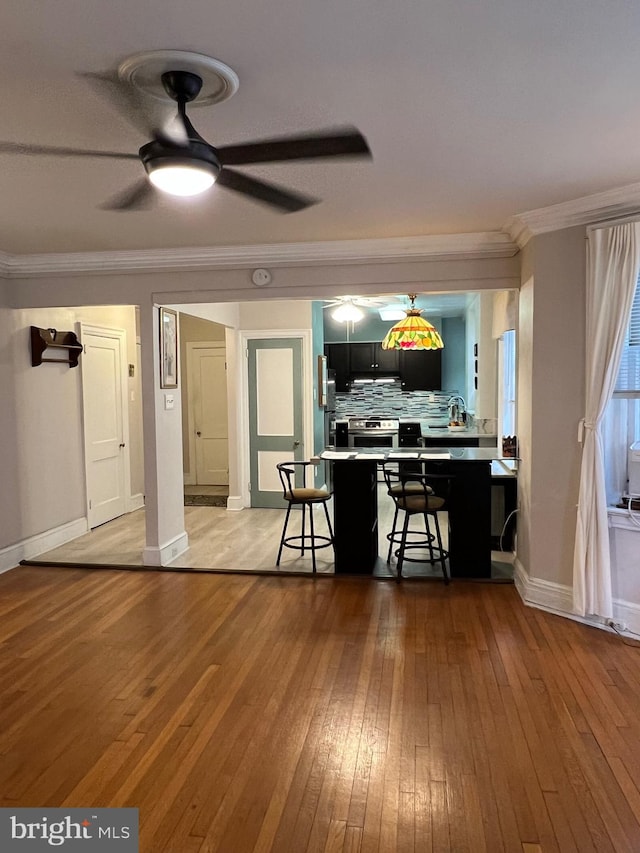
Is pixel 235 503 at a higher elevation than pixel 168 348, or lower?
lower

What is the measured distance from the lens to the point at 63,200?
3410mm

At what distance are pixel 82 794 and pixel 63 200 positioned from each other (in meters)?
2.97

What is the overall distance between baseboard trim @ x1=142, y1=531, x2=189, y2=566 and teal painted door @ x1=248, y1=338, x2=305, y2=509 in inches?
78.0

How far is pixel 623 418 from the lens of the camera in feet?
11.9

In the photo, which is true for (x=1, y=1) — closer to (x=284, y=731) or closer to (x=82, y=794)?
(x=82, y=794)

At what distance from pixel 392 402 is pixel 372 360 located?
784 millimetres

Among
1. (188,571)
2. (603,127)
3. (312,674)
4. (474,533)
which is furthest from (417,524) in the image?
(603,127)

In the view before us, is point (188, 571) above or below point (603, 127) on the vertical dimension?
below

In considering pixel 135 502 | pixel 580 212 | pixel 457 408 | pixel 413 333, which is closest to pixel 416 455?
pixel 580 212

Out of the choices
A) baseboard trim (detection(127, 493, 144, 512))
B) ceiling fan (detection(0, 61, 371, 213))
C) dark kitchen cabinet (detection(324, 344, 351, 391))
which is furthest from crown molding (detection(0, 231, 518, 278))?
dark kitchen cabinet (detection(324, 344, 351, 391))

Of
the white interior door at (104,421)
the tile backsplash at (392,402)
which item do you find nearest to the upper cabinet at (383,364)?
the tile backsplash at (392,402)

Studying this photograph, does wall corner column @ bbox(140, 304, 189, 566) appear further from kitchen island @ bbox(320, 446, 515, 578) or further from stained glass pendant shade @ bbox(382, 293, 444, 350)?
stained glass pendant shade @ bbox(382, 293, 444, 350)

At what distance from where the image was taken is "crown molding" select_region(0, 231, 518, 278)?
4340 millimetres

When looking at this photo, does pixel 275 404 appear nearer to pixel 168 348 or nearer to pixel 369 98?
pixel 168 348
